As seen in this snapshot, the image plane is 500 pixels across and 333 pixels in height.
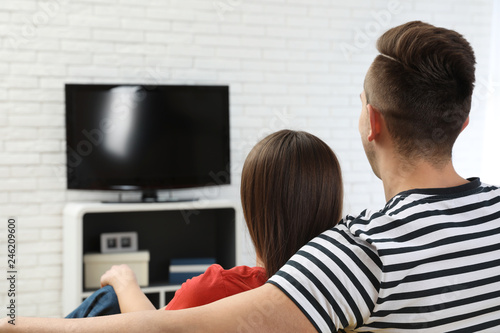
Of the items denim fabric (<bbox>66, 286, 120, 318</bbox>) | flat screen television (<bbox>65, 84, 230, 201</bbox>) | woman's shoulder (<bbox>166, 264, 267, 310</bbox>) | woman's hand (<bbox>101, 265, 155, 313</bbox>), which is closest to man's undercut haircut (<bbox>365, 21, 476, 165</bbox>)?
woman's shoulder (<bbox>166, 264, 267, 310</bbox>)

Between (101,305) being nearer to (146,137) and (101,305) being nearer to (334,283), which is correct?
(334,283)

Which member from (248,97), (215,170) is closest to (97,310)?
(215,170)

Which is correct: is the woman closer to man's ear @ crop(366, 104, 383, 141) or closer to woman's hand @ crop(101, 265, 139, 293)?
man's ear @ crop(366, 104, 383, 141)

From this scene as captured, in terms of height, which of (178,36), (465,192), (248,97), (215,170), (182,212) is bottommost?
(182,212)

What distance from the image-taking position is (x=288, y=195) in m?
1.12

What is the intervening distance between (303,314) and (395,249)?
15 cm

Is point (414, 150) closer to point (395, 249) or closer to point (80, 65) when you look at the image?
point (395, 249)

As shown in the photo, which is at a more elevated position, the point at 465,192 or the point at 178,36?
the point at 178,36

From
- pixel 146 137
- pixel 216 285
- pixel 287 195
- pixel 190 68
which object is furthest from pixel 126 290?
pixel 190 68

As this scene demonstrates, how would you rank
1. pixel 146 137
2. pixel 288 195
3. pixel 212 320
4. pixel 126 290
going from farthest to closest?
pixel 146 137, pixel 126 290, pixel 288 195, pixel 212 320

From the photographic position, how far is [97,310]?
4.83 feet

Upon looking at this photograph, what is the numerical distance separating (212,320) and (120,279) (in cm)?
88

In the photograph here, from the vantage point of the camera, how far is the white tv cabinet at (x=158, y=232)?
9.80 ft

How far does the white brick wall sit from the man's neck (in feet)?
8.64
